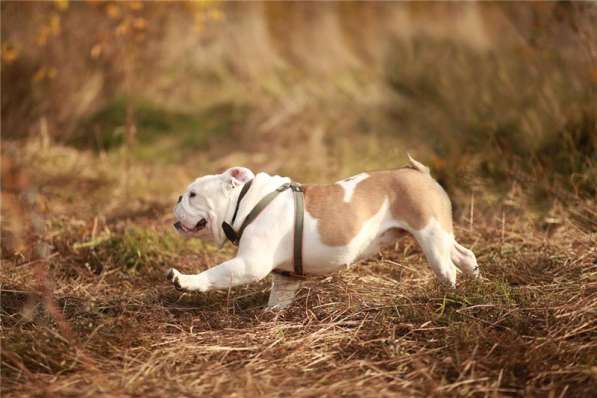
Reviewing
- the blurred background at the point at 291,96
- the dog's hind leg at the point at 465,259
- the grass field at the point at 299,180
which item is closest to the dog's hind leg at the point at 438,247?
the grass field at the point at 299,180

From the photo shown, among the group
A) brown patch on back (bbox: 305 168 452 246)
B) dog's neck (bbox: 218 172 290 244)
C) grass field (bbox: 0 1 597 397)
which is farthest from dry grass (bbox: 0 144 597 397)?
dog's neck (bbox: 218 172 290 244)

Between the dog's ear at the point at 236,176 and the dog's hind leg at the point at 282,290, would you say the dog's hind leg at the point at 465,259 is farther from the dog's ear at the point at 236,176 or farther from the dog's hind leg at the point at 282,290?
the dog's ear at the point at 236,176

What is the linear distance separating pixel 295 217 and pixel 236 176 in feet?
1.40

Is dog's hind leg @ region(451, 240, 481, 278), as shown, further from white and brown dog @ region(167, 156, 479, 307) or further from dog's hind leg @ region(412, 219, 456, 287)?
dog's hind leg @ region(412, 219, 456, 287)

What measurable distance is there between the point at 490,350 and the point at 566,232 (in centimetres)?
219

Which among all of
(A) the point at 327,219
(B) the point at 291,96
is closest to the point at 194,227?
(A) the point at 327,219

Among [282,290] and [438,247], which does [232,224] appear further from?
[438,247]

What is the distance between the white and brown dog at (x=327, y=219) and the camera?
418cm

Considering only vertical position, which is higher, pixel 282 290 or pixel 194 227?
pixel 194 227

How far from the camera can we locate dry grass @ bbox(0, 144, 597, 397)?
3.49 meters

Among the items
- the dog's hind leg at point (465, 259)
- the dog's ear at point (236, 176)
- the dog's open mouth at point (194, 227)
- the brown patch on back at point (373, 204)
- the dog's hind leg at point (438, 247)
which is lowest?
the dog's hind leg at point (465, 259)

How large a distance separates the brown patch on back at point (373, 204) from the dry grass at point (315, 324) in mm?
420

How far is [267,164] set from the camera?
30.6ft

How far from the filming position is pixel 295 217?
4.21 m
